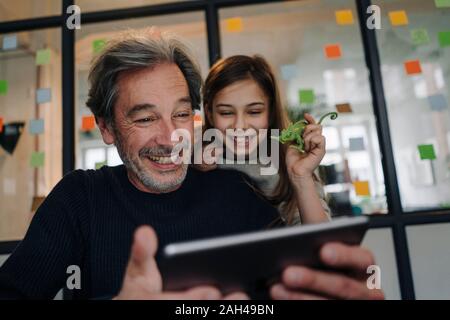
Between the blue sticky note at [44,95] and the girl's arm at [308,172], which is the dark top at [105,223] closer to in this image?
the girl's arm at [308,172]

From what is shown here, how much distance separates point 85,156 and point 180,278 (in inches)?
73.3

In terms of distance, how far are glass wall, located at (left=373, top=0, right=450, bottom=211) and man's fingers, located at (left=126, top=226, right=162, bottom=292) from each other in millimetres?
1569

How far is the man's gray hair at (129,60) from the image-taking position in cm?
131

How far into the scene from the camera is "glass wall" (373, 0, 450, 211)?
2.07 meters

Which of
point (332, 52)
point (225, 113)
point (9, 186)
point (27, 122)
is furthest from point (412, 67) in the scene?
point (9, 186)

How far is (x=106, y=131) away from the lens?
1397mm

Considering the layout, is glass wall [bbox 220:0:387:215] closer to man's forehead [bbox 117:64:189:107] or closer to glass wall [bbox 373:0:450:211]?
glass wall [bbox 373:0:450:211]

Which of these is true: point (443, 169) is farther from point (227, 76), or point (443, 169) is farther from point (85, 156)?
point (85, 156)

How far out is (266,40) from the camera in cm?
360

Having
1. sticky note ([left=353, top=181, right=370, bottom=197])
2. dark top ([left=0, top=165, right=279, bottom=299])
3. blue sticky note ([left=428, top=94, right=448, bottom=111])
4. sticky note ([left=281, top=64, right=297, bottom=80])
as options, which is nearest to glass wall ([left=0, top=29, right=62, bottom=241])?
dark top ([left=0, top=165, right=279, bottom=299])

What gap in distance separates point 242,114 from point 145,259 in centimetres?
113

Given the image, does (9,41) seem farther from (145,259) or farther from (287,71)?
(145,259)

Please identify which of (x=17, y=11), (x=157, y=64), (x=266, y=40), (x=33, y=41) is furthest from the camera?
(x=266, y=40)
